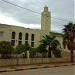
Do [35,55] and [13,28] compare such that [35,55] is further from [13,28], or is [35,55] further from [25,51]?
[13,28]

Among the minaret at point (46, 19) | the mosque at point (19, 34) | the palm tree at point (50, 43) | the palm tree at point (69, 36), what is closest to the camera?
the palm tree at point (50, 43)

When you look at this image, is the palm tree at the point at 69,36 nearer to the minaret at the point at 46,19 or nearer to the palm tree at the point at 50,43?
the palm tree at the point at 50,43

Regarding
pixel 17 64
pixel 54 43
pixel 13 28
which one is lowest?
pixel 17 64

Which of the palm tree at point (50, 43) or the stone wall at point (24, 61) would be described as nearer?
the stone wall at point (24, 61)

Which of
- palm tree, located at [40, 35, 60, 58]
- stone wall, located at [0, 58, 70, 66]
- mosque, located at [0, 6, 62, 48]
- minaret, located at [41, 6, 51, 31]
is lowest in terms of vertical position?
stone wall, located at [0, 58, 70, 66]

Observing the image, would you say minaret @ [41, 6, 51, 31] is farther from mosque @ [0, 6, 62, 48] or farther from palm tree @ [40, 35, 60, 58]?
palm tree @ [40, 35, 60, 58]

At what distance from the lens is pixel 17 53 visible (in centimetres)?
3656

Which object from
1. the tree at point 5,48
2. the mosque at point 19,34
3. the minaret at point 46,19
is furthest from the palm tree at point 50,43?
the minaret at point 46,19

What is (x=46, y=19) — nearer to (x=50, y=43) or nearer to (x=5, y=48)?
(x=50, y=43)

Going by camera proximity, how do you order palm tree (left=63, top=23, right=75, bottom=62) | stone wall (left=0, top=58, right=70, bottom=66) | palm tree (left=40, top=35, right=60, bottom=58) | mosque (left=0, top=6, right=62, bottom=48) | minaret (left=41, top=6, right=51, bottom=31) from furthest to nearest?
1. minaret (left=41, top=6, right=51, bottom=31)
2. mosque (left=0, top=6, right=62, bottom=48)
3. palm tree (left=63, top=23, right=75, bottom=62)
4. palm tree (left=40, top=35, right=60, bottom=58)
5. stone wall (left=0, top=58, right=70, bottom=66)

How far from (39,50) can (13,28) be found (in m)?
8.15

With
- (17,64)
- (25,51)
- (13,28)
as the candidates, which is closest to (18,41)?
(13,28)

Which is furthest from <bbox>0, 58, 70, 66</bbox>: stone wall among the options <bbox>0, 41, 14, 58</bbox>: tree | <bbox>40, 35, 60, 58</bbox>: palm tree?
<bbox>40, 35, 60, 58</bbox>: palm tree

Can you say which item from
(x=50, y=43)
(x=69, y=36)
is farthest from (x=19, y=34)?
(x=69, y=36)
